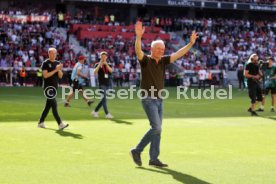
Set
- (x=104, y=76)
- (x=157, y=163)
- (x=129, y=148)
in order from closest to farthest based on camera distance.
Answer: (x=157, y=163) → (x=129, y=148) → (x=104, y=76)

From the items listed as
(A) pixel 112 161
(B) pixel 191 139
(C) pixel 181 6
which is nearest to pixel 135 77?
(C) pixel 181 6

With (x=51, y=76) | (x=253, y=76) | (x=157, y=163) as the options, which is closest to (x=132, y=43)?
(x=253, y=76)

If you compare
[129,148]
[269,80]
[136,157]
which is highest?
[269,80]

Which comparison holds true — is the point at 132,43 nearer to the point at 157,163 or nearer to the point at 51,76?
the point at 51,76

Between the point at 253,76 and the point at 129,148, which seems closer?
the point at 129,148

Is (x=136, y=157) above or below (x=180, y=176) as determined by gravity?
above

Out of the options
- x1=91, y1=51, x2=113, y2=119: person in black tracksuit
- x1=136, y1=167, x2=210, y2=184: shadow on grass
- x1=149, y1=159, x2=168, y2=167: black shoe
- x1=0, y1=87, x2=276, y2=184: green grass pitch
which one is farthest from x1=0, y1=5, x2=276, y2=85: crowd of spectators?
x1=136, y1=167, x2=210, y2=184: shadow on grass

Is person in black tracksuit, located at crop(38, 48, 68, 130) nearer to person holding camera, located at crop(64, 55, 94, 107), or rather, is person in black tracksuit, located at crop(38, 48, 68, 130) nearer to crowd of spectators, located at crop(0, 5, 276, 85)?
person holding camera, located at crop(64, 55, 94, 107)

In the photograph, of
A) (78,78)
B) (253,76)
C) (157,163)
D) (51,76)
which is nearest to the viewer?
(157,163)

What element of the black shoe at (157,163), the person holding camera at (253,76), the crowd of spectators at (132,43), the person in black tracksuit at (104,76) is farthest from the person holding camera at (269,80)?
the crowd of spectators at (132,43)

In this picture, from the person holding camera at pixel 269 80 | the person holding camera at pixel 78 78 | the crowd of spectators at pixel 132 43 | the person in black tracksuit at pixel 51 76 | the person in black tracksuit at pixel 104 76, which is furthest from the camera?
the crowd of spectators at pixel 132 43

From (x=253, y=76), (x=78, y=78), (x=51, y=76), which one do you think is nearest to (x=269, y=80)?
(x=253, y=76)

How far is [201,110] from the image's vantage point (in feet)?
70.0

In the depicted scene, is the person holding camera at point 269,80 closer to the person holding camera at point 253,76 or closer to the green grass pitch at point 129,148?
the person holding camera at point 253,76
